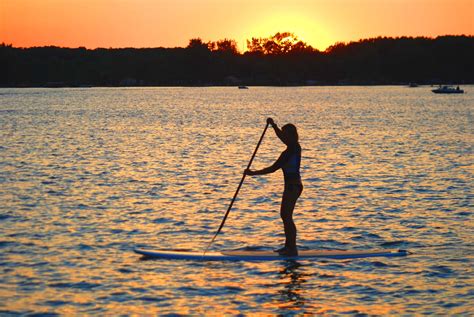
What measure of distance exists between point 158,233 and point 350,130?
52622 millimetres

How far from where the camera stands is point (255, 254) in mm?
17344

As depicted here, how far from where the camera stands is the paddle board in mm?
17172

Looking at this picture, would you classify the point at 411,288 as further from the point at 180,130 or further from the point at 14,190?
the point at 180,130

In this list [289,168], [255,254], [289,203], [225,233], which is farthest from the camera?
[225,233]

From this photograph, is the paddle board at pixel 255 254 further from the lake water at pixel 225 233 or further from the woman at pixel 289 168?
the woman at pixel 289 168

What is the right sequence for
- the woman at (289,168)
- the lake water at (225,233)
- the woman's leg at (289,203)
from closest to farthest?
the lake water at (225,233), the woman at (289,168), the woman's leg at (289,203)

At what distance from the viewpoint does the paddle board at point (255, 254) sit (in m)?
17.2

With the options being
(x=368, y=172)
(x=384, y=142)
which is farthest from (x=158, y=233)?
(x=384, y=142)

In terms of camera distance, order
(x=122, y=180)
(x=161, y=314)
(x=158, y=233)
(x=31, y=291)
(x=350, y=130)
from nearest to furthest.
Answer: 1. (x=161, y=314)
2. (x=31, y=291)
3. (x=158, y=233)
4. (x=122, y=180)
5. (x=350, y=130)

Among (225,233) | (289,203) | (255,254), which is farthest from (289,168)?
(225,233)

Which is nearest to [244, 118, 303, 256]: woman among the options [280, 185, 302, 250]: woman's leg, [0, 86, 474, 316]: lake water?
[280, 185, 302, 250]: woman's leg

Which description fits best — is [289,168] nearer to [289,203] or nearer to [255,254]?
[289,203]

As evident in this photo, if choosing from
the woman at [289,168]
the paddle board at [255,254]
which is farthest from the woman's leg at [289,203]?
the paddle board at [255,254]

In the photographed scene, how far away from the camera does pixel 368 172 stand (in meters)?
35.6
